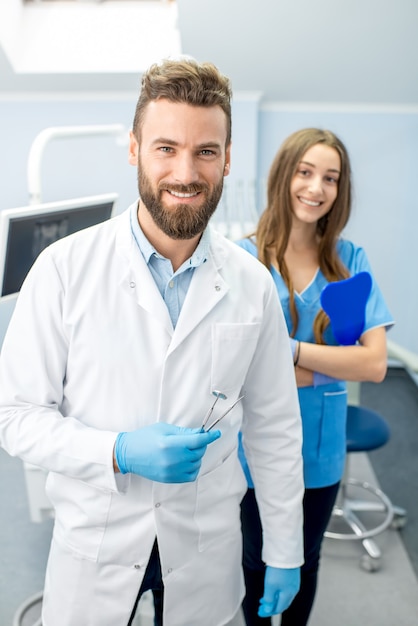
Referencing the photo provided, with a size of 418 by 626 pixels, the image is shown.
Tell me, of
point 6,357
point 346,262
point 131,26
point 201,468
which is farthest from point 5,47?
point 201,468

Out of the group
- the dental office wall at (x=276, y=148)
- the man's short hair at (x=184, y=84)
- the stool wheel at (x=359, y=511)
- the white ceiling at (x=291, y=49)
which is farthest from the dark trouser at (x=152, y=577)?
the white ceiling at (x=291, y=49)

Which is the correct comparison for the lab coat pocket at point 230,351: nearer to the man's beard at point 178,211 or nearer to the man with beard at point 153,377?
the man with beard at point 153,377

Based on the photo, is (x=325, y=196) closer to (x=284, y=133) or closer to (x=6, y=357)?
(x=6, y=357)

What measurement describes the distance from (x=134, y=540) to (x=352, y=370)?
23.7 inches

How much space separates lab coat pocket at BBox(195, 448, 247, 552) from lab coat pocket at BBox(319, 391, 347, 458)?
1.11 ft

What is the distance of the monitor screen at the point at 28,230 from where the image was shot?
121 cm

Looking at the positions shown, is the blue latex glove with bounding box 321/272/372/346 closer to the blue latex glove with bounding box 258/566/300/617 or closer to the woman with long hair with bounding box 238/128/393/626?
the woman with long hair with bounding box 238/128/393/626

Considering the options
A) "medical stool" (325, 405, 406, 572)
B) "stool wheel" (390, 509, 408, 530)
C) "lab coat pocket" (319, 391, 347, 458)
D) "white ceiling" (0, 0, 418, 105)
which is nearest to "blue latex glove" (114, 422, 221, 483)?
"lab coat pocket" (319, 391, 347, 458)

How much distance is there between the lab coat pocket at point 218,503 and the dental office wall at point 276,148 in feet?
5.80

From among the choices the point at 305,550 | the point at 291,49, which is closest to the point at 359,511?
the point at 305,550

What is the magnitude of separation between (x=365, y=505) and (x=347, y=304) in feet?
4.10

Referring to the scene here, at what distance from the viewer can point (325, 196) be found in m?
1.36

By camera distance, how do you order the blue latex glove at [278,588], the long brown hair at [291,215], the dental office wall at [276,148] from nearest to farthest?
the blue latex glove at [278,588] < the long brown hair at [291,215] < the dental office wall at [276,148]

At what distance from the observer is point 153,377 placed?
93cm
